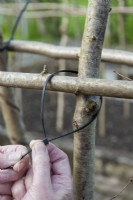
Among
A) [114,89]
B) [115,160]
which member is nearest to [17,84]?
[114,89]

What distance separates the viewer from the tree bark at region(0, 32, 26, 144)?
4.88 ft

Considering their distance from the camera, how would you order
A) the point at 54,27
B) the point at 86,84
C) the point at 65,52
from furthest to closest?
the point at 54,27
the point at 65,52
the point at 86,84

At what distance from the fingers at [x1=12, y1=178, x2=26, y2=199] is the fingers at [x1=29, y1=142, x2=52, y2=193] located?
52 mm

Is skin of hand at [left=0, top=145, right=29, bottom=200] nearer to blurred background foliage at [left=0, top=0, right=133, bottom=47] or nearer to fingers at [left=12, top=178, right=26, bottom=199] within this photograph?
fingers at [left=12, top=178, right=26, bottom=199]

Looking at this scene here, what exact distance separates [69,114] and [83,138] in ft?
11.7

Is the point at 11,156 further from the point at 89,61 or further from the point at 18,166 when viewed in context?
the point at 89,61

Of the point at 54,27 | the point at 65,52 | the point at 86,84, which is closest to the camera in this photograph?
the point at 86,84

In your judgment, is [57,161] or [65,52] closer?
[57,161]

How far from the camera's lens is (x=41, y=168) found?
33.9 inches

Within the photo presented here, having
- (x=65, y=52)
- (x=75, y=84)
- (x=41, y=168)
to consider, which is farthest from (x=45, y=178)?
(x=65, y=52)

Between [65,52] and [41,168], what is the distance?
64 centimetres

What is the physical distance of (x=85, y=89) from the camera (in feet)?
2.82

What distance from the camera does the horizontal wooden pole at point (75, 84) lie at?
83 cm

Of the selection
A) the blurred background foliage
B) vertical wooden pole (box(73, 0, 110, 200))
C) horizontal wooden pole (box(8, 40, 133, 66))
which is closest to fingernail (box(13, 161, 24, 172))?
vertical wooden pole (box(73, 0, 110, 200))
